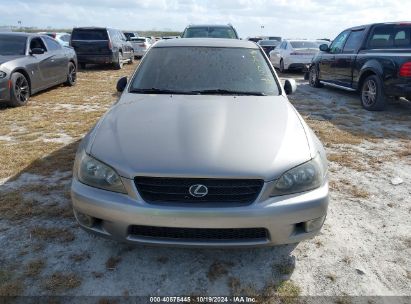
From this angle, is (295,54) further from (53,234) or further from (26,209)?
(53,234)

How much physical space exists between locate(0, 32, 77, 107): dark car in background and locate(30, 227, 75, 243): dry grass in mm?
5331

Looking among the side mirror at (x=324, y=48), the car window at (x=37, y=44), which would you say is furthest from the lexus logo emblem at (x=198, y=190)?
the side mirror at (x=324, y=48)

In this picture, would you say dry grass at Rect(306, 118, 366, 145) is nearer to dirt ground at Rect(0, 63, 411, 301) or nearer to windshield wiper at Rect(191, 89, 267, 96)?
dirt ground at Rect(0, 63, 411, 301)

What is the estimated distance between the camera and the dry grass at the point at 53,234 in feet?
9.84

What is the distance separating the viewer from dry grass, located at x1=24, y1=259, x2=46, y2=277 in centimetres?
257

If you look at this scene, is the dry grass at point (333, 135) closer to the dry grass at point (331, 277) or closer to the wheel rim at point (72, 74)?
the dry grass at point (331, 277)

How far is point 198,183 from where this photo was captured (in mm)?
2307

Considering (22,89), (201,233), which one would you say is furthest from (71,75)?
(201,233)

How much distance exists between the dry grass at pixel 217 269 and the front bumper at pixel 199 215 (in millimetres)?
368

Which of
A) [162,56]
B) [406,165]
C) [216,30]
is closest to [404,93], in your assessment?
[406,165]

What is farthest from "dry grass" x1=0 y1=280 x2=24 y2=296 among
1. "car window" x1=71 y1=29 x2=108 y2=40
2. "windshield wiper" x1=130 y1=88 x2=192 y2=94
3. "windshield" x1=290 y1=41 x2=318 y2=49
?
"car window" x1=71 y1=29 x2=108 y2=40

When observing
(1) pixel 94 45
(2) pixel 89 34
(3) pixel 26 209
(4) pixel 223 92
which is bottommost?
(1) pixel 94 45

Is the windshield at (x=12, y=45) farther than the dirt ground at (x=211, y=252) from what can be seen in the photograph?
Yes

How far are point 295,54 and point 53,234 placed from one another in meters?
13.1
